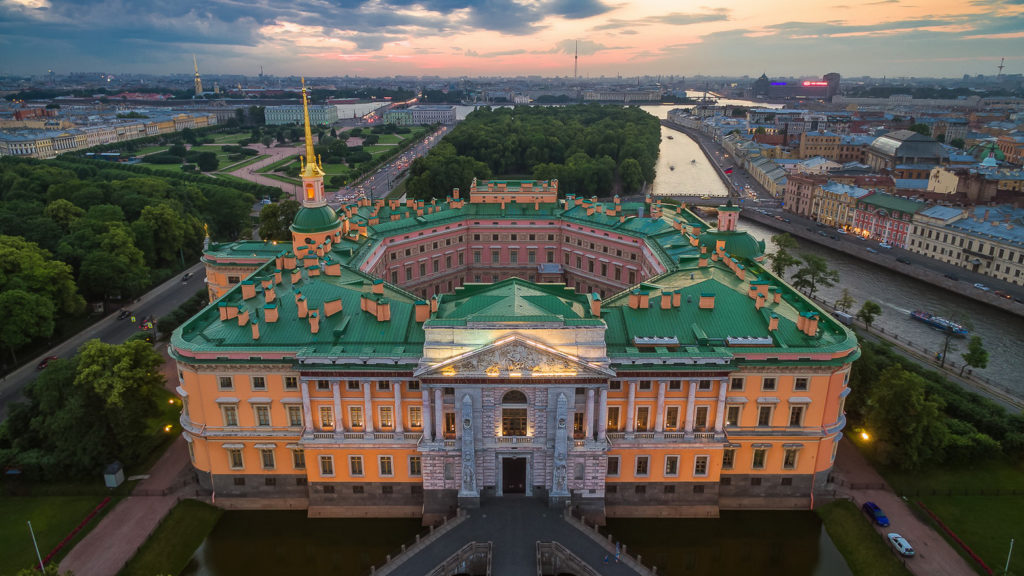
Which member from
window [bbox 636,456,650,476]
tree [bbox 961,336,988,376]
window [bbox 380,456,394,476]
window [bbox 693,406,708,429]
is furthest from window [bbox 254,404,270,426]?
tree [bbox 961,336,988,376]

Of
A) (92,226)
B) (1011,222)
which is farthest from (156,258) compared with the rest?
(1011,222)

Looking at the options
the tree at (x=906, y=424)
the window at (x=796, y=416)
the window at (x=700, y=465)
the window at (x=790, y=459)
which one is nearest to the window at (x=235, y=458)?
the window at (x=700, y=465)

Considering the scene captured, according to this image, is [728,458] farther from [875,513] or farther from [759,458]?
[875,513]

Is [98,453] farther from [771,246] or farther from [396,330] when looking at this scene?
[771,246]

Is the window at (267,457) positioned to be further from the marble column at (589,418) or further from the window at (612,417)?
the window at (612,417)

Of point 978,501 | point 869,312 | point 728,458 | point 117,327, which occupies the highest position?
point 869,312

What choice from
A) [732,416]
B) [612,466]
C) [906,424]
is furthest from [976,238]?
[612,466]

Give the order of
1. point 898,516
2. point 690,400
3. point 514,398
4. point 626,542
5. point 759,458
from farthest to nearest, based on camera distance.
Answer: point 759,458 < point 898,516 < point 626,542 < point 690,400 < point 514,398
